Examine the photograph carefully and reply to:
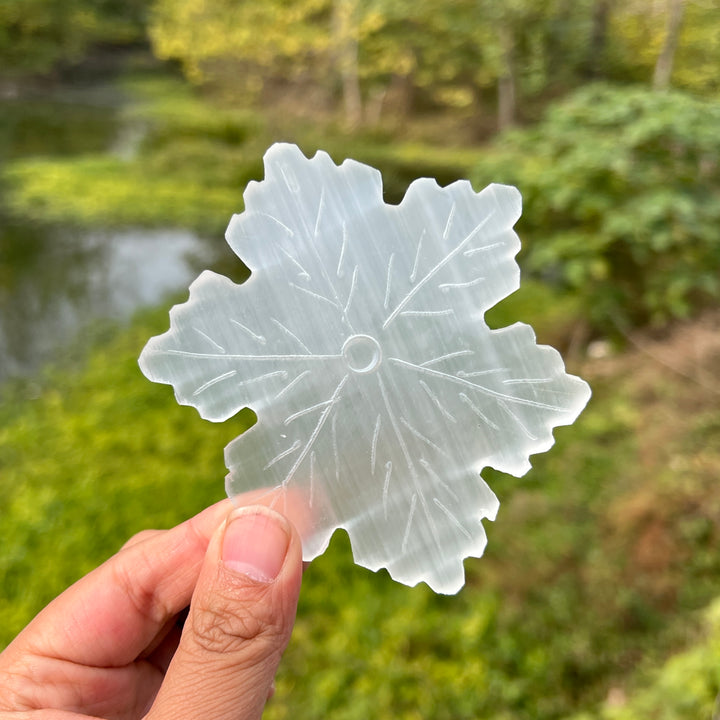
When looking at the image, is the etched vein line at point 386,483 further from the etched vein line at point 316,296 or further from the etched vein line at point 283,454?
the etched vein line at point 316,296

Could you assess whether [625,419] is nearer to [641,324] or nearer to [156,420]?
[641,324]

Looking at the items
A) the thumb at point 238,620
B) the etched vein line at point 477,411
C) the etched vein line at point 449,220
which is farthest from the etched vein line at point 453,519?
the etched vein line at point 449,220

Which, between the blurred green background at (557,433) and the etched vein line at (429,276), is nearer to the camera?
the etched vein line at (429,276)

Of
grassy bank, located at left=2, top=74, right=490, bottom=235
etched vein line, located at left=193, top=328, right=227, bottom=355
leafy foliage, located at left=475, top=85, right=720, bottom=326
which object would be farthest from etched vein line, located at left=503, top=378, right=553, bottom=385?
grassy bank, located at left=2, top=74, right=490, bottom=235

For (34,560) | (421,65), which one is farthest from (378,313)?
(421,65)

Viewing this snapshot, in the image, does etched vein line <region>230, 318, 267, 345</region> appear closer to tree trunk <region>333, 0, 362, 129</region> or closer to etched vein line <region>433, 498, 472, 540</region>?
etched vein line <region>433, 498, 472, 540</region>

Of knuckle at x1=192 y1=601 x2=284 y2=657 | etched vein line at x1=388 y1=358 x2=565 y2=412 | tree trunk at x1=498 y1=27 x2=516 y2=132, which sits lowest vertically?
tree trunk at x1=498 y1=27 x2=516 y2=132

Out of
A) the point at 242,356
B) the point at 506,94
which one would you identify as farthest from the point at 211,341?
the point at 506,94
